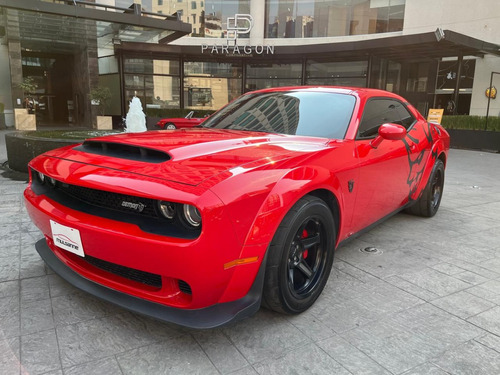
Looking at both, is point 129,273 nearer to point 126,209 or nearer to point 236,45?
point 126,209

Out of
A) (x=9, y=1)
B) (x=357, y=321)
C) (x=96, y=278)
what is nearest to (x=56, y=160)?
(x=96, y=278)

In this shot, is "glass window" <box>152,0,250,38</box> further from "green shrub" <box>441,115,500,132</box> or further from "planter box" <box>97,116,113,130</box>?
"green shrub" <box>441,115,500,132</box>

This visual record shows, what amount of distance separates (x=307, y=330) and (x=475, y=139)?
1446 cm

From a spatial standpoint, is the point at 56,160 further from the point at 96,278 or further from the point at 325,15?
the point at 325,15

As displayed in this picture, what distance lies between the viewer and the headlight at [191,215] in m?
1.86

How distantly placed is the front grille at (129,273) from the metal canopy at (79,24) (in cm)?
1124

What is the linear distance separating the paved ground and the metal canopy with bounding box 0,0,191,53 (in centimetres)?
1106

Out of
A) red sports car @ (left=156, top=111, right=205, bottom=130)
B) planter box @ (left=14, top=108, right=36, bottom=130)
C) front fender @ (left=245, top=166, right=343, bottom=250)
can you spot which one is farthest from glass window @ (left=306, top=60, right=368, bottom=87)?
front fender @ (left=245, top=166, right=343, bottom=250)

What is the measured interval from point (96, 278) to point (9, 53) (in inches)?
849

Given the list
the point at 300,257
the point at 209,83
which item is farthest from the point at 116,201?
the point at 209,83

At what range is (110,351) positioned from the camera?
2.04 meters

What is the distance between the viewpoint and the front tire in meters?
2.13

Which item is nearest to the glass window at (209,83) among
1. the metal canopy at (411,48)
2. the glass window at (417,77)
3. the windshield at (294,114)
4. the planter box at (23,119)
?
the metal canopy at (411,48)

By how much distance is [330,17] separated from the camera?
23.1 meters
